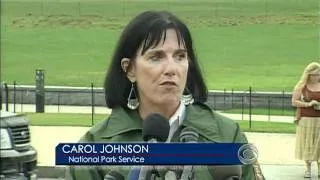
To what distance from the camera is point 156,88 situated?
2396mm

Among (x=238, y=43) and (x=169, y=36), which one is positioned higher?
(x=169, y=36)

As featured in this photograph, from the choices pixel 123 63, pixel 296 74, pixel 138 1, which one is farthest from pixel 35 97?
pixel 123 63

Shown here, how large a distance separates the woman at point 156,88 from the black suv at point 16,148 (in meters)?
5.66

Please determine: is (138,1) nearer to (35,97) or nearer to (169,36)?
(169,36)

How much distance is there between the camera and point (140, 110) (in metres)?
2.51

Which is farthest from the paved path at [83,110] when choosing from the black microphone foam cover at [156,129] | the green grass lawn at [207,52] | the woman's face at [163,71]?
the black microphone foam cover at [156,129]

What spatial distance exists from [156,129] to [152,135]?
0.02 meters

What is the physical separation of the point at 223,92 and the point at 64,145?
15.7 metres

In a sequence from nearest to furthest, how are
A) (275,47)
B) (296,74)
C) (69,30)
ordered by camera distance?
1. (69,30)
2. (296,74)
3. (275,47)

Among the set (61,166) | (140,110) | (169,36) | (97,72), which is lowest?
(97,72)

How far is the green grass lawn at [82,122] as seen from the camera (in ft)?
49.8

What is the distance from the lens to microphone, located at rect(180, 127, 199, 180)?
2238 mm

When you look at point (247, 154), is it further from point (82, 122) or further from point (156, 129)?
point (82, 122)

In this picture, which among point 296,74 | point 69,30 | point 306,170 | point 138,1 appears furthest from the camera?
point 296,74
